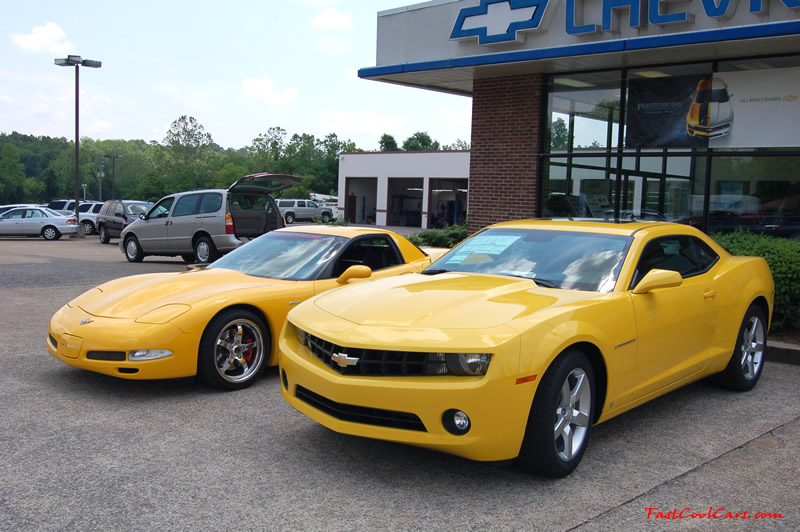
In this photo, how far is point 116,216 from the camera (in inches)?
1004

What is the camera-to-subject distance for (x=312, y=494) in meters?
3.59

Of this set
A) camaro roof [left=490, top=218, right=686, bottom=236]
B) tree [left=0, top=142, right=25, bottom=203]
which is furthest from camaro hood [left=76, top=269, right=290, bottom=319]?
tree [left=0, top=142, right=25, bottom=203]

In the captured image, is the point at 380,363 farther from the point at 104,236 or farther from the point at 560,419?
the point at 104,236

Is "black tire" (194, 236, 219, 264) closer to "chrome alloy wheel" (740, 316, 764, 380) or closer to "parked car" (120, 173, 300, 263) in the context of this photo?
"parked car" (120, 173, 300, 263)

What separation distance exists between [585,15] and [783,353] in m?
6.17

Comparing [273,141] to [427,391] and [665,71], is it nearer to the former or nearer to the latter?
[665,71]

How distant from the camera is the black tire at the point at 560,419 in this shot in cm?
365

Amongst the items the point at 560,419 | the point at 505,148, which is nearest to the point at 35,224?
the point at 505,148

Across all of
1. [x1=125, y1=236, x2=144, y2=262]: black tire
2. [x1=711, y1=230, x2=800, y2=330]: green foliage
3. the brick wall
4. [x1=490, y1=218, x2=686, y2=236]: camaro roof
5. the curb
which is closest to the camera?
Answer: [x1=490, y1=218, x2=686, y2=236]: camaro roof

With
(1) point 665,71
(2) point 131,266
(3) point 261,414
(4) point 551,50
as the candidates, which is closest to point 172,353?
(3) point 261,414

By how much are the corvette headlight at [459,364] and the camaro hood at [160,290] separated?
2544 millimetres

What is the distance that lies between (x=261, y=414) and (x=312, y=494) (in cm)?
146

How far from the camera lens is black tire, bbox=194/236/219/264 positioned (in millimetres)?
15547

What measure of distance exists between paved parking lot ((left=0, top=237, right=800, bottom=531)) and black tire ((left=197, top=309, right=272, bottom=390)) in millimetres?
146
